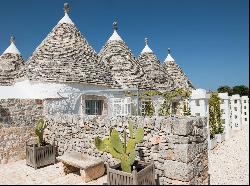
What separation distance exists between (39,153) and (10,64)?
9327mm

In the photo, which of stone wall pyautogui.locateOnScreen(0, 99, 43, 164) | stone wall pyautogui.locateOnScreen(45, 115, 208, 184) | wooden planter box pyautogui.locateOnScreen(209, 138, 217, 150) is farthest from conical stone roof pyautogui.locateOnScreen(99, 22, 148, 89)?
stone wall pyautogui.locateOnScreen(45, 115, 208, 184)

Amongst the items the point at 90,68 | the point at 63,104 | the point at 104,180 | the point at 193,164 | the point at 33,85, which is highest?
the point at 90,68

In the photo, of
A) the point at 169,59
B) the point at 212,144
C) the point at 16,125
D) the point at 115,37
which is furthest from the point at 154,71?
the point at 16,125

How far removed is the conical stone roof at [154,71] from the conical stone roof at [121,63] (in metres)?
1.17

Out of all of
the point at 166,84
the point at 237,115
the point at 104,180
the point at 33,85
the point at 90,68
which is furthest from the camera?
the point at 166,84

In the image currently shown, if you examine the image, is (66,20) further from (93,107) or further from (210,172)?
(210,172)

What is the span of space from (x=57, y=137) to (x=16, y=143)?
140 centimetres

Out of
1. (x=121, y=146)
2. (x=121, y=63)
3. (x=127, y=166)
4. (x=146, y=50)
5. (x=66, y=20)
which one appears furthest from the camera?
(x=146, y=50)

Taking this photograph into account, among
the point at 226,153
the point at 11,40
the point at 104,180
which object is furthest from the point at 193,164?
the point at 11,40

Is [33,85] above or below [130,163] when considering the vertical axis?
above

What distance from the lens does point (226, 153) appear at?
9.13 metres

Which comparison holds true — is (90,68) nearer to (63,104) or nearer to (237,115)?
(63,104)

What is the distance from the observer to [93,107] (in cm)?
1272

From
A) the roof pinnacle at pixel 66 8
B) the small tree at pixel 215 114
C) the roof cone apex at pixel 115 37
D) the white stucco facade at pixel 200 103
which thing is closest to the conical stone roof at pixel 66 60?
the roof pinnacle at pixel 66 8
